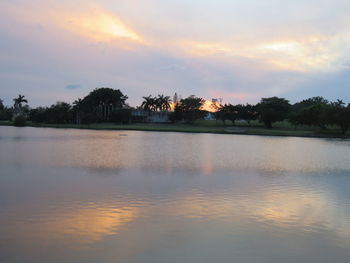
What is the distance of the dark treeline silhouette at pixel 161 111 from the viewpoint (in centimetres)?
8625

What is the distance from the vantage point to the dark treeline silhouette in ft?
283

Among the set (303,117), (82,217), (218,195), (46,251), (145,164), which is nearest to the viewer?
(46,251)

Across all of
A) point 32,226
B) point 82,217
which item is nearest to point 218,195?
point 82,217

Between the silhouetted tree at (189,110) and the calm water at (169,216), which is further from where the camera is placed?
the silhouetted tree at (189,110)

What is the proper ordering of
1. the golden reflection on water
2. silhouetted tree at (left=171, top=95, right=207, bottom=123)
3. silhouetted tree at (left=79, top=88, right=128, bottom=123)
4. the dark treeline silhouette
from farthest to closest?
silhouetted tree at (left=79, top=88, right=128, bottom=123) → silhouetted tree at (left=171, top=95, right=207, bottom=123) → the dark treeline silhouette → the golden reflection on water

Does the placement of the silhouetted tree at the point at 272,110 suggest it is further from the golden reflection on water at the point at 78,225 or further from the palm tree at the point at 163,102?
the golden reflection on water at the point at 78,225

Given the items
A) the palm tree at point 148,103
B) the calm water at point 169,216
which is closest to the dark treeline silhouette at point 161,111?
the palm tree at point 148,103

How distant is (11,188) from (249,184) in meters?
10.2

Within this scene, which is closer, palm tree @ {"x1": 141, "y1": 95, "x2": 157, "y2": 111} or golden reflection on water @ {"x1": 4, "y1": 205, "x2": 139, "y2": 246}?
golden reflection on water @ {"x1": 4, "y1": 205, "x2": 139, "y2": 246}

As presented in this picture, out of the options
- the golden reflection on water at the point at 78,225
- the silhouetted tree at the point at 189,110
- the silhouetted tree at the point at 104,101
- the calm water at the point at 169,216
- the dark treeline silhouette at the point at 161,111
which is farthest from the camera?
the silhouetted tree at the point at 104,101

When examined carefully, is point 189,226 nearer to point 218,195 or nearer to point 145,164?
point 218,195

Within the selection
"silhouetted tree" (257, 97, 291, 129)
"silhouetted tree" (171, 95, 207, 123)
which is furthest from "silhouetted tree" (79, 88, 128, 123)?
"silhouetted tree" (257, 97, 291, 129)

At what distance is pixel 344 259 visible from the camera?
7.83 meters

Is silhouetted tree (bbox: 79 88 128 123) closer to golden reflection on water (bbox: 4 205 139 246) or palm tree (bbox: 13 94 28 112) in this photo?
palm tree (bbox: 13 94 28 112)
